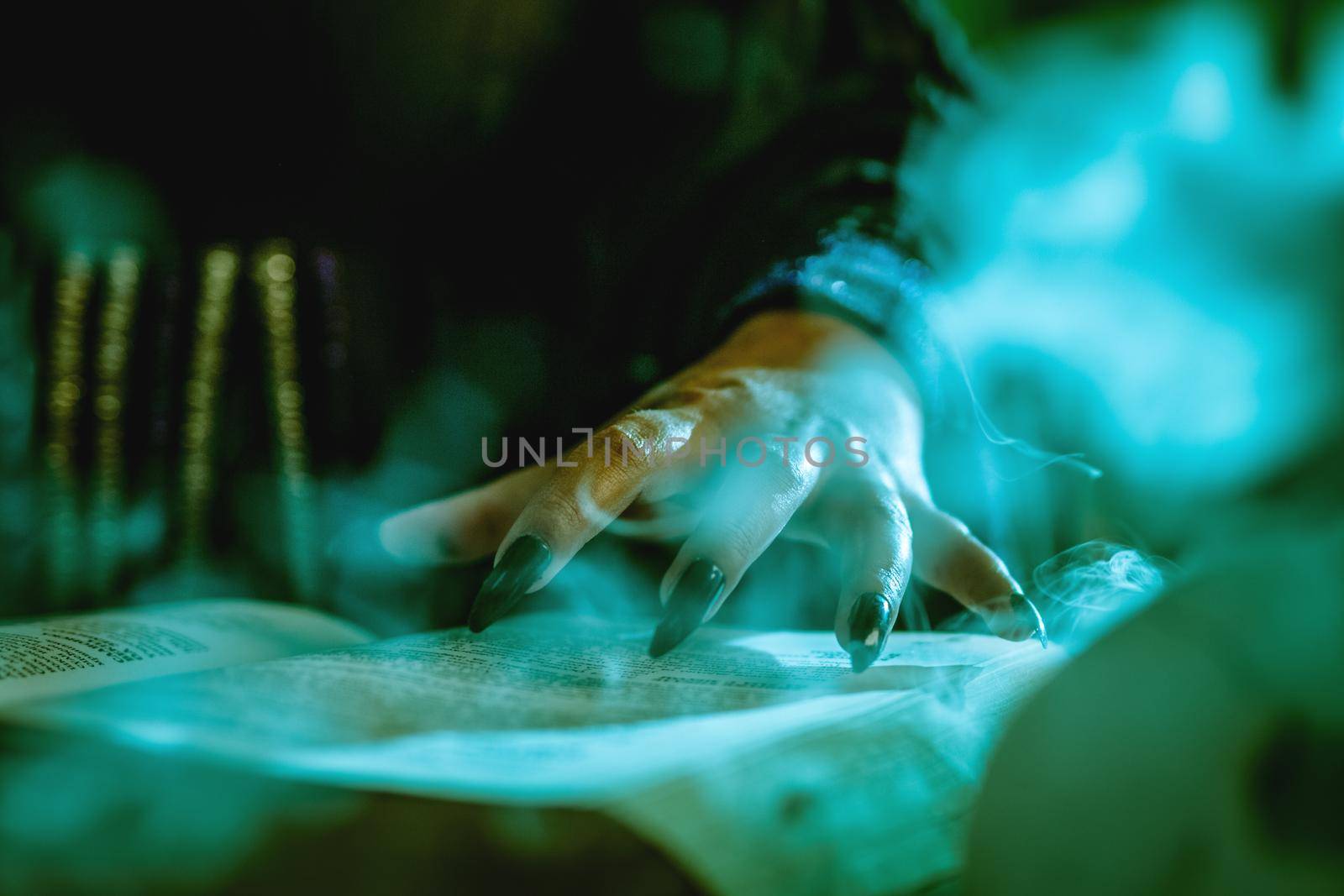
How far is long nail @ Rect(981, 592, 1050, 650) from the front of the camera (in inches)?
18.3

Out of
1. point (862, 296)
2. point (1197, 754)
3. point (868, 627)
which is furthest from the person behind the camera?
point (862, 296)

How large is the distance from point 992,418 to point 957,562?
13.7 inches

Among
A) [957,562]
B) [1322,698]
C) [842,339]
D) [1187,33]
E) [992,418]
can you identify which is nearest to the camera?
[1322,698]

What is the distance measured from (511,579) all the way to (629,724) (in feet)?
0.46

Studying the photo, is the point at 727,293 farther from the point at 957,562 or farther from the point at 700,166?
the point at 957,562

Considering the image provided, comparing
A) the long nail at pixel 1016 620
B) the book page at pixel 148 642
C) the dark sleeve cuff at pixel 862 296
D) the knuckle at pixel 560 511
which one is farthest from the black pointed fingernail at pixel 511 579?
the dark sleeve cuff at pixel 862 296

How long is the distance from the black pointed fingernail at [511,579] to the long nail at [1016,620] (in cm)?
26

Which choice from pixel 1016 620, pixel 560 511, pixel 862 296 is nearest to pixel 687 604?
pixel 560 511

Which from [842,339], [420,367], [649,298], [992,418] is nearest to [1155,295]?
[992,418]

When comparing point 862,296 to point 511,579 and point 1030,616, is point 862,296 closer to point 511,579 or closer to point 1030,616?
point 1030,616

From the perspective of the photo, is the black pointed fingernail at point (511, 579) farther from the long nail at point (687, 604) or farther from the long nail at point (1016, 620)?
the long nail at point (1016, 620)

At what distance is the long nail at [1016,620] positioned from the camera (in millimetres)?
464

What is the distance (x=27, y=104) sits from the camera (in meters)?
0.73

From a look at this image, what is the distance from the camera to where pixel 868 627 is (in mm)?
394
